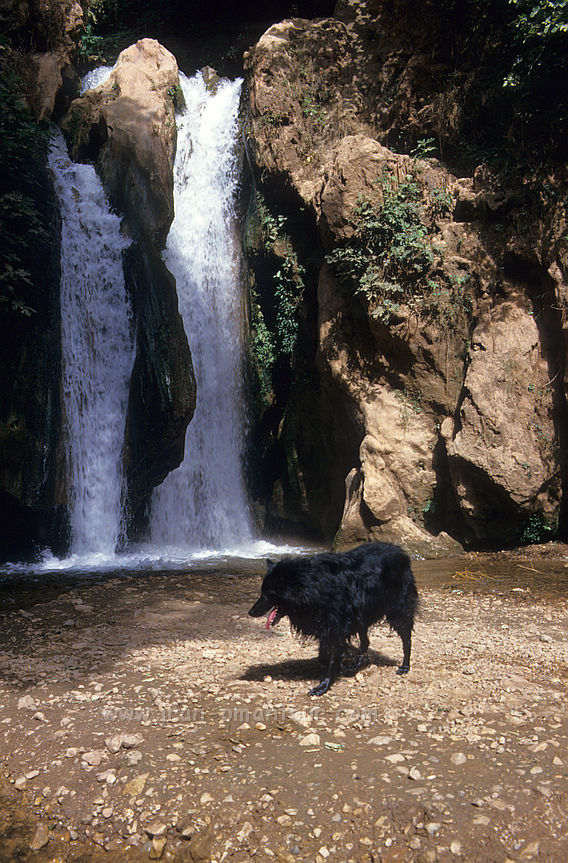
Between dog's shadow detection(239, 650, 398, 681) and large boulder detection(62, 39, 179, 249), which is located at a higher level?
large boulder detection(62, 39, 179, 249)

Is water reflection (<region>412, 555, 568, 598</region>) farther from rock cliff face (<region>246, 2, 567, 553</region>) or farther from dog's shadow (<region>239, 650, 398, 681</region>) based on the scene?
dog's shadow (<region>239, 650, 398, 681</region>)

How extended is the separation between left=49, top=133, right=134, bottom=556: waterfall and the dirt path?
21.4 feet

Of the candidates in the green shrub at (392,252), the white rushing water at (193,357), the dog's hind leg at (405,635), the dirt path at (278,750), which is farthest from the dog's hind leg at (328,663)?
the green shrub at (392,252)

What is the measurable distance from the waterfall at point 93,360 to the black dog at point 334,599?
815 centimetres

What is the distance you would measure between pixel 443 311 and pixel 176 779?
344 inches

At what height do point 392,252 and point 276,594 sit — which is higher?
point 392,252

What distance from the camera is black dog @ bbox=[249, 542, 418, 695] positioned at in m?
4.19

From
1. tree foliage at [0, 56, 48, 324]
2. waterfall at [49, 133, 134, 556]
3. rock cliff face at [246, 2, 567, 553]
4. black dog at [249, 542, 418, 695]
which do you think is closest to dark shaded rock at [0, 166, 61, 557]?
tree foliage at [0, 56, 48, 324]

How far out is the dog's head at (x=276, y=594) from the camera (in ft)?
13.8

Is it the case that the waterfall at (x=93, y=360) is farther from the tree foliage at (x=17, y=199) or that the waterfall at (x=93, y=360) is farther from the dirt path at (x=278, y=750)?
the dirt path at (x=278, y=750)

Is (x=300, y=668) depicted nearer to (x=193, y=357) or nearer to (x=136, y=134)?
(x=193, y=357)

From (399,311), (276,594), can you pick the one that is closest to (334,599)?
(276,594)

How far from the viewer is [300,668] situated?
474 centimetres

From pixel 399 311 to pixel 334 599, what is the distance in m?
7.01
